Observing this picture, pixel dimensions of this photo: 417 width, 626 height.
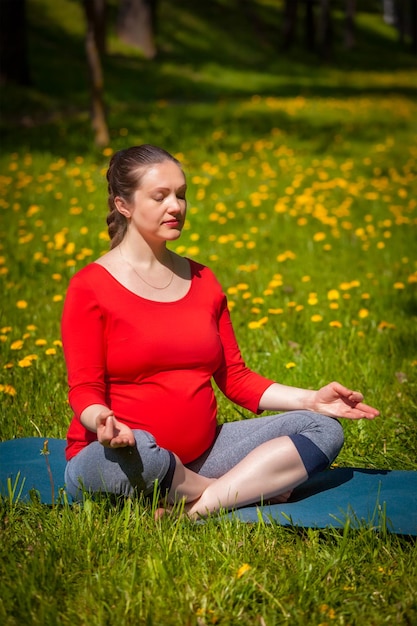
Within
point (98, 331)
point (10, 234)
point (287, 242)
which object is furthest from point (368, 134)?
point (98, 331)

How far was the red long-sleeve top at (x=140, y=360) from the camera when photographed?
2.51 meters

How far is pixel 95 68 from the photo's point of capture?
8.89m

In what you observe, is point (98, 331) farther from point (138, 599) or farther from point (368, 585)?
point (368, 585)

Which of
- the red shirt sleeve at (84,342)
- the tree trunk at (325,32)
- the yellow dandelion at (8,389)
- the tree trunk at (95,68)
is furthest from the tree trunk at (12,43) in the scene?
the tree trunk at (325,32)

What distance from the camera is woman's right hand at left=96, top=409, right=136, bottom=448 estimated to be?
2.21 metres

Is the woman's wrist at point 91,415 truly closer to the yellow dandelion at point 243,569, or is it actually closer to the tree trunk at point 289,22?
the yellow dandelion at point 243,569

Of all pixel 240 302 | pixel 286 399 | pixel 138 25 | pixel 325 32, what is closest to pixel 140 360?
pixel 286 399

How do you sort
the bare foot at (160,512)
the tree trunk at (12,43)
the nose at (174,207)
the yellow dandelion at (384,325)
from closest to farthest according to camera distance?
the bare foot at (160,512) → the nose at (174,207) → the yellow dandelion at (384,325) → the tree trunk at (12,43)

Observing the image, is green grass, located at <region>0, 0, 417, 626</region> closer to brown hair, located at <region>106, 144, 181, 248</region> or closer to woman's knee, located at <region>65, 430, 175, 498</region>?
woman's knee, located at <region>65, 430, 175, 498</region>

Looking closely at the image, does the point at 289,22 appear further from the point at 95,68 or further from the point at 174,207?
the point at 174,207

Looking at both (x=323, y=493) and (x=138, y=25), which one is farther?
(x=138, y=25)

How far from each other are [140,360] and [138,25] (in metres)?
19.1

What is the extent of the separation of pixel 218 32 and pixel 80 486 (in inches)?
992

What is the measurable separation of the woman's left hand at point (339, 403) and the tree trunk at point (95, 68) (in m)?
6.86
